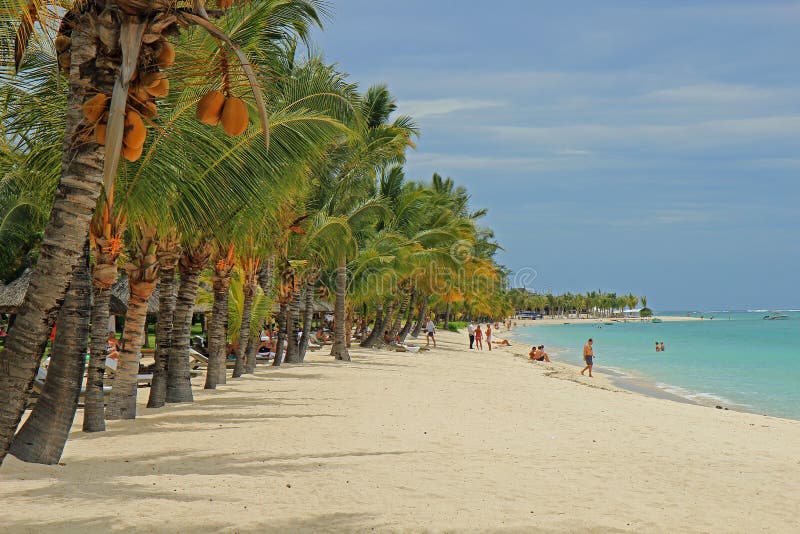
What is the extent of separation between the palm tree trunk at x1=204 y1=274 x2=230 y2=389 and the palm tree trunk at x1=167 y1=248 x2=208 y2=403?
73.3 inches

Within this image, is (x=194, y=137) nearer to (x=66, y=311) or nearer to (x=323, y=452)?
(x=66, y=311)

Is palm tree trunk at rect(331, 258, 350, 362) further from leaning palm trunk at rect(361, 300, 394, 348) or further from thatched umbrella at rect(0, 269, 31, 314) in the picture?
leaning palm trunk at rect(361, 300, 394, 348)

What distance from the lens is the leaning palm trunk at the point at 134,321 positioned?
9.60m

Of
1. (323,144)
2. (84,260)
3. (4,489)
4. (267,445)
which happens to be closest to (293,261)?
(323,144)

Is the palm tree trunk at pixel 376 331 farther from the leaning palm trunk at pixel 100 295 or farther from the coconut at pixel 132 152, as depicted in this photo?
the coconut at pixel 132 152

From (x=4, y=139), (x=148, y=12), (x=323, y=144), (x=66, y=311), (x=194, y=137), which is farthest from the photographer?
(x=323, y=144)

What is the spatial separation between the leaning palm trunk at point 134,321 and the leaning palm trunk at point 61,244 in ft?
15.1

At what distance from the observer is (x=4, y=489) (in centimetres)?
552

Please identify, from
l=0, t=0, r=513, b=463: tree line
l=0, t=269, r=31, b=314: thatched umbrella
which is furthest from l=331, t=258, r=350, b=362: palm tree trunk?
l=0, t=269, r=31, b=314: thatched umbrella

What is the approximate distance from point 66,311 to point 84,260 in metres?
0.47

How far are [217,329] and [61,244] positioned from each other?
938cm

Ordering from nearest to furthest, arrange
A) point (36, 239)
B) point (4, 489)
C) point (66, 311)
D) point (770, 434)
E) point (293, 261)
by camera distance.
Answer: point (4, 489), point (66, 311), point (770, 434), point (293, 261), point (36, 239)

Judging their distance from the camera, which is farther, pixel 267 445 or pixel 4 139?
pixel 267 445

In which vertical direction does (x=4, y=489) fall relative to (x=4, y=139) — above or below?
below
